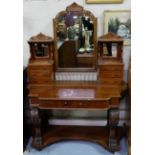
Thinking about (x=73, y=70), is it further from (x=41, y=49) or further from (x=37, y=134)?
(x=37, y=134)

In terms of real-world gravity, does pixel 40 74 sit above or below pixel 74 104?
above

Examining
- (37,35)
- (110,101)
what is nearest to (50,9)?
(37,35)

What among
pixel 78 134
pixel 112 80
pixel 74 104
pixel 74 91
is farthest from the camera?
pixel 78 134

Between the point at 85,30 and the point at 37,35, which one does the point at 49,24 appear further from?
the point at 85,30

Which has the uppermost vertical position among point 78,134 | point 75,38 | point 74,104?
point 75,38

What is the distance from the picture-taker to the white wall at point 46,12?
2242 millimetres

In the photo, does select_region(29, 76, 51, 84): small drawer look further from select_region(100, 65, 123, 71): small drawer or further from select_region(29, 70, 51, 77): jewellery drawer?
select_region(100, 65, 123, 71): small drawer

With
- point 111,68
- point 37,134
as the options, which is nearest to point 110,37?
point 111,68

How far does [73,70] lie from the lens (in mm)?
2322

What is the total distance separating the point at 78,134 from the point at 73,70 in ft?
2.07

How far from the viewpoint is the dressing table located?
2104 mm
